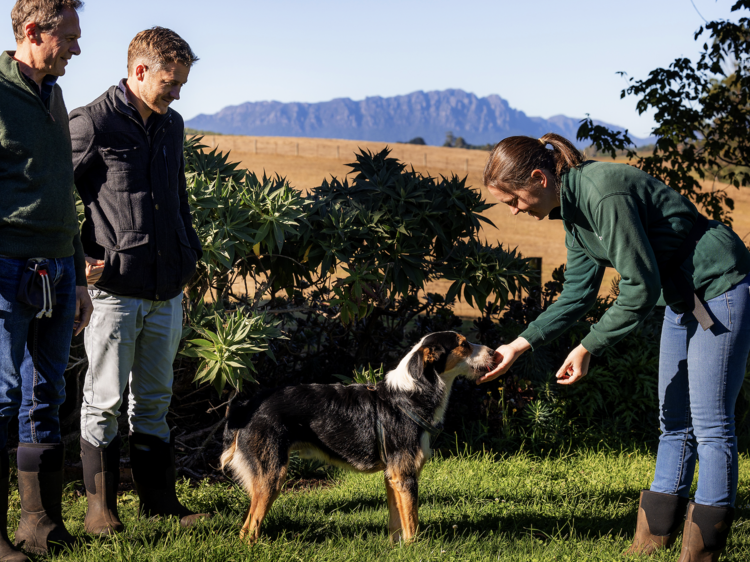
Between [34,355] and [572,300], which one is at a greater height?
[572,300]

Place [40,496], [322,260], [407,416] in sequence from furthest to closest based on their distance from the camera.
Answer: [322,260] → [407,416] → [40,496]

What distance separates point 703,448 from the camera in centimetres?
300

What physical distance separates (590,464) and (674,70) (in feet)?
16.5

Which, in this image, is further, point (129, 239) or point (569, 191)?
point (129, 239)

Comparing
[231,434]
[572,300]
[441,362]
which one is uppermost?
[572,300]

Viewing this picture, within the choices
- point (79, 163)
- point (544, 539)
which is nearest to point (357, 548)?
point (544, 539)

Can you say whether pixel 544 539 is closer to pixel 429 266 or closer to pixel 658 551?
pixel 658 551

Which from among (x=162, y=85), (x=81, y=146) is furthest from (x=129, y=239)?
(x=162, y=85)

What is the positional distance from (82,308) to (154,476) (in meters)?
1.14

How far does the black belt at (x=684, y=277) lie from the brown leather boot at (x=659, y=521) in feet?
3.38

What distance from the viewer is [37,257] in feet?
9.21

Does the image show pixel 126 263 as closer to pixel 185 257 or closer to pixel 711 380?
pixel 185 257

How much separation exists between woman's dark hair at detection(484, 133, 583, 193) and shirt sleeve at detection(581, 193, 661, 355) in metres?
0.31

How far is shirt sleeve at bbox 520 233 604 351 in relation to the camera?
11.2ft
